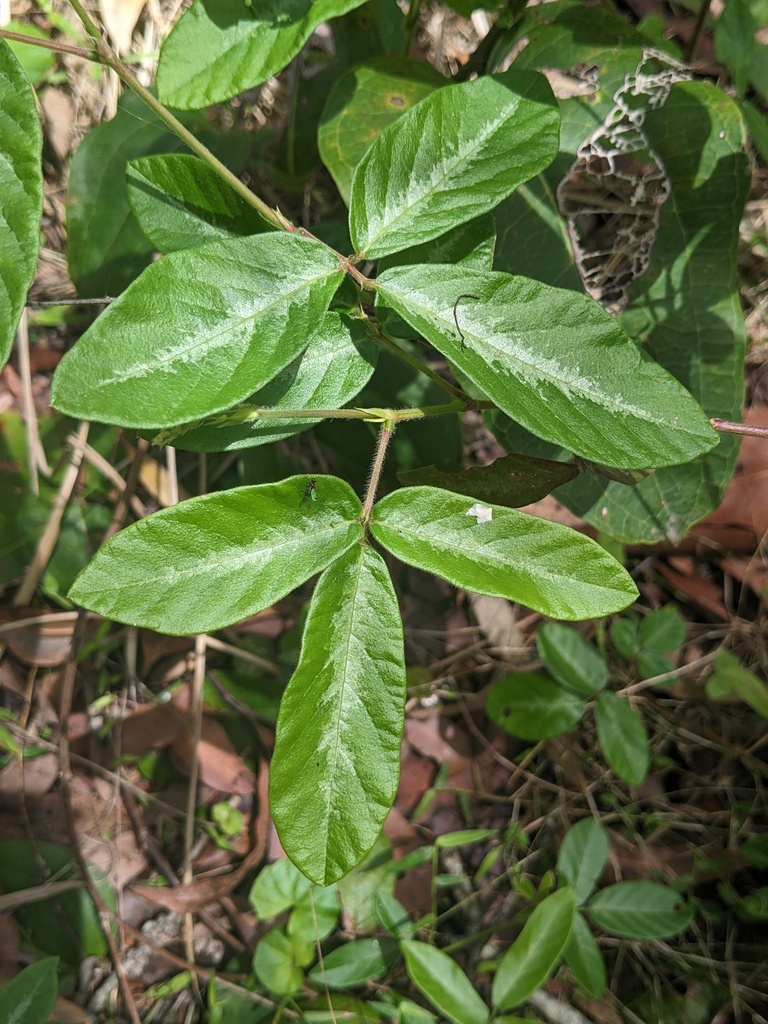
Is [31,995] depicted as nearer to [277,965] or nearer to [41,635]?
[277,965]

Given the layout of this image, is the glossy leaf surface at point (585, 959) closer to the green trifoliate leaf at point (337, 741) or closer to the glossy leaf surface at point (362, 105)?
the green trifoliate leaf at point (337, 741)

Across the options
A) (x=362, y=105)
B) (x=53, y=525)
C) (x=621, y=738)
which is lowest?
(x=621, y=738)

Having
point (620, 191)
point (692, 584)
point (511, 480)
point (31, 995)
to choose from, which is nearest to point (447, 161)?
point (511, 480)

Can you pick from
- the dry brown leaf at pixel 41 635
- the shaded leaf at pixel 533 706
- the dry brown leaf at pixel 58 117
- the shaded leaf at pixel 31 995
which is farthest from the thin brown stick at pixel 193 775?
the dry brown leaf at pixel 58 117

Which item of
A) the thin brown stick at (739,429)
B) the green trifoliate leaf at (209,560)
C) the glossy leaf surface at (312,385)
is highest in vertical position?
the glossy leaf surface at (312,385)

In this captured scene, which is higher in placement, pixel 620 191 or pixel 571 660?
pixel 620 191

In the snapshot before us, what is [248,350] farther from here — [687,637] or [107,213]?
[687,637]

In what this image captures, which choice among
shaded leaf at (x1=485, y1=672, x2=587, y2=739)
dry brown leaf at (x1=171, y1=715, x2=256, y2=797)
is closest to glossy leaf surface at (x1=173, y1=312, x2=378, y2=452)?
shaded leaf at (x1=485, y1=672, x2=587, y2=739)
